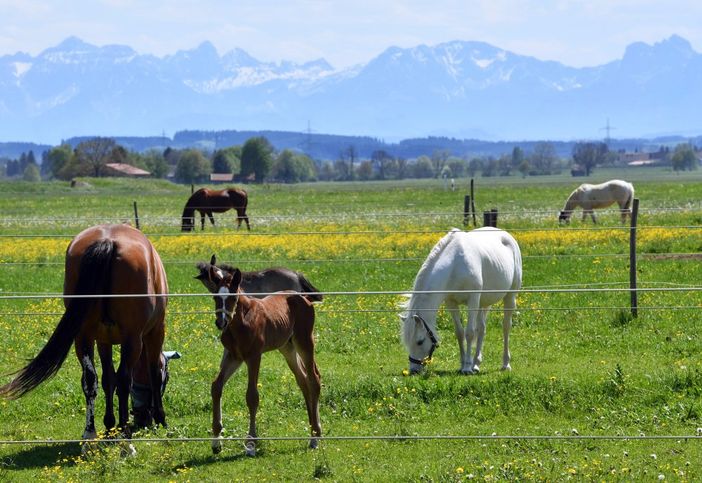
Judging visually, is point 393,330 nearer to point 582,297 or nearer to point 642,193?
point 582,297

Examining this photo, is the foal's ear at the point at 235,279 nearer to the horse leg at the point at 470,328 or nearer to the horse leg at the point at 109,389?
the horse leg at the point at 109,389

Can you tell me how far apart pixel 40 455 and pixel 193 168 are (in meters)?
153

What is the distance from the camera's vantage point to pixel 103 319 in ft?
32.2

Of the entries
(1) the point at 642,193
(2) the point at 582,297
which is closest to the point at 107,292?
(2) the point at 582,297

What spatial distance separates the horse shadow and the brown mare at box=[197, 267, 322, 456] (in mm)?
1482

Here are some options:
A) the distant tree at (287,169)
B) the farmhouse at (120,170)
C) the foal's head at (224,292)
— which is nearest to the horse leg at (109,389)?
the foal's head at (224,292)

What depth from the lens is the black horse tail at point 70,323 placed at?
9462 millimetres

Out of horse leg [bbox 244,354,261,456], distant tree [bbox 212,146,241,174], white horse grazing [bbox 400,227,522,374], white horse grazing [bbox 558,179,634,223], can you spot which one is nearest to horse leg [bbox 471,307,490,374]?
white horse grazing [bbox 400,227,522,374]

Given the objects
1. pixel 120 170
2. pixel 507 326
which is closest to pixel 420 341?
pixel 507 326

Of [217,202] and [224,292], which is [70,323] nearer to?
[224,292]

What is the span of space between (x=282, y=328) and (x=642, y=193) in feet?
189

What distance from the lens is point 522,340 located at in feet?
50.0

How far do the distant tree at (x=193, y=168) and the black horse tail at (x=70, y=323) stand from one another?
152 meters

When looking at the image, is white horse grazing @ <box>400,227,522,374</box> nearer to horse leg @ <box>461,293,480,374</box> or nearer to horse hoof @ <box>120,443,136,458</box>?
horse leg @ <box>461,293,480,374</box>
